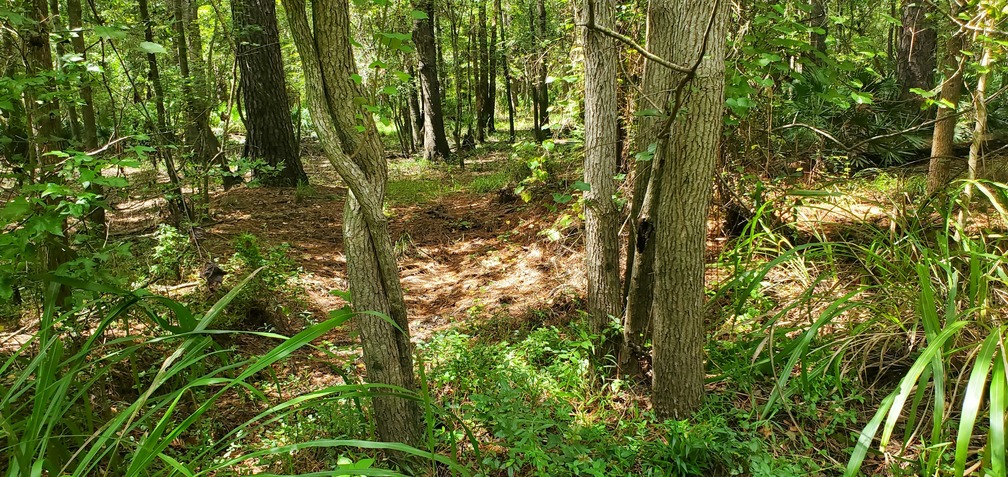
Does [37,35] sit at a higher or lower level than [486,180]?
higher

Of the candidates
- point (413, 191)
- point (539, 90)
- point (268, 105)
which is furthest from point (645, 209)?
point (539, 90)

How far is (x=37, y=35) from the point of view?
2363mm

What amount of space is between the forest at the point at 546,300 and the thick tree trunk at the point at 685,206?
13 millimetres

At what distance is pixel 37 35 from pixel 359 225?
1.69 m

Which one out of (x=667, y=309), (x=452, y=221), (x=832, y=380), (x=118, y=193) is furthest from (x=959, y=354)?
(x=452, y=221)

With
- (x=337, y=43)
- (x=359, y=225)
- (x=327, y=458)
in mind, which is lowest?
(x=327, y=458)

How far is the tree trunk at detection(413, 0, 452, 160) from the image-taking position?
10.8 m

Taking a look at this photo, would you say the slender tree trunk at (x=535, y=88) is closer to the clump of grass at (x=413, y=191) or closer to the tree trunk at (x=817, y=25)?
the tree trunk at (x=817, y=25)

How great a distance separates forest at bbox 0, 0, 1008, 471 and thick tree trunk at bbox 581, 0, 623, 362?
0.06 ft

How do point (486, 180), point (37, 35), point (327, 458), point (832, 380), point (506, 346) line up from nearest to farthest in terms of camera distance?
point (37, 35) < point (327, 458) < point (832, 380) < point (506, 346) < point (486, 180)

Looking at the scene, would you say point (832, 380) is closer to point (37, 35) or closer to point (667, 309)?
point (667, 309)

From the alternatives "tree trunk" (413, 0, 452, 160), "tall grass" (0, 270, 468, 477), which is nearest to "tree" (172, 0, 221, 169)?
"tall grass" (0, 270, 468, 477)

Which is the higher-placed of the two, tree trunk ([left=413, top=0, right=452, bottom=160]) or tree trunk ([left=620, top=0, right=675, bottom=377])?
tree trunk ([left=413, top=0, right=452, bottom=160])

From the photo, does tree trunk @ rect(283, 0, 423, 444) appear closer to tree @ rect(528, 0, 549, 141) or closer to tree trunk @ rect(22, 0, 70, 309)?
tree trunk @ rect(22, 0, 70, 309)
